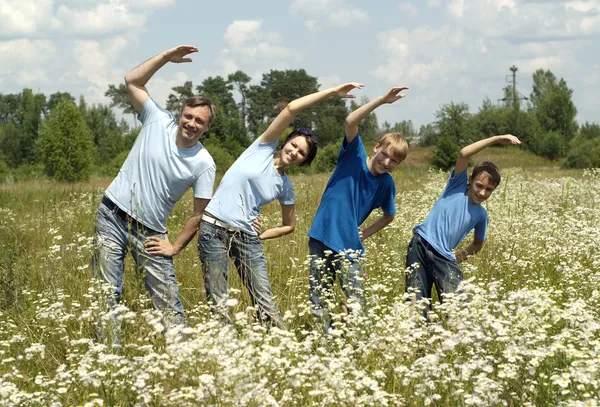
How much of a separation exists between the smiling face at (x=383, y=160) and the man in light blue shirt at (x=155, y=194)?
125cm

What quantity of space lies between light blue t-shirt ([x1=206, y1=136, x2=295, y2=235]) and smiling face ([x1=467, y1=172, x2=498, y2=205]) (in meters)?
1.67

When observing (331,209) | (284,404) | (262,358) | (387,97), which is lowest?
(284,404)

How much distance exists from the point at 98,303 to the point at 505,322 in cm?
243

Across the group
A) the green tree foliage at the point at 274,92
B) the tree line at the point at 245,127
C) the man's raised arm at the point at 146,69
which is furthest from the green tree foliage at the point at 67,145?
the green tree foliage at the point at 274,92

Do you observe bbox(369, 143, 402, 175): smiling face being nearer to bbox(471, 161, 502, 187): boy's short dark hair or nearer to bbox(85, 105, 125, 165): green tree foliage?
bbox(471, 161, 502, 187): boy's short dark hair

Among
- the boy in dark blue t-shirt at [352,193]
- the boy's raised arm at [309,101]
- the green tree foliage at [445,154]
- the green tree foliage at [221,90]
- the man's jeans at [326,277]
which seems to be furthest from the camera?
the green tree foliage at [221,90]

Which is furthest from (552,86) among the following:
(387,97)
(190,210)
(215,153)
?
(387,97)

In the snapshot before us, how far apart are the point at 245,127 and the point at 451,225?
212 ft

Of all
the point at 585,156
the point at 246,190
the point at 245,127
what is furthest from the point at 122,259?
the point at 245,127

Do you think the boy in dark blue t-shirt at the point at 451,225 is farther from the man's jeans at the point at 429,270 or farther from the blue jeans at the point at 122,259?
the blue jeans at the point at 122,259

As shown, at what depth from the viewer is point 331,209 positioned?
17.2ft

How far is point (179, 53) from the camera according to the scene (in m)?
4.93

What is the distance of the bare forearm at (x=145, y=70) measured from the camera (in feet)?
16.1

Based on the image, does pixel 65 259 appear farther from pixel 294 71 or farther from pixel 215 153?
pixel 294 71
